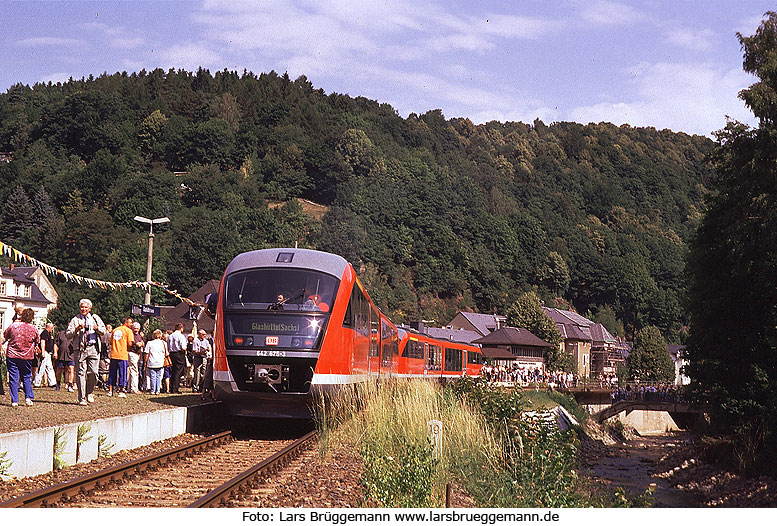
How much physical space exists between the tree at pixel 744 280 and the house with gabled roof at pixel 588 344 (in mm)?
91657

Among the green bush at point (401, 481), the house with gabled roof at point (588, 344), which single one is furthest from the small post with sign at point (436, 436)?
the house with gabled roof at point (588, 344)

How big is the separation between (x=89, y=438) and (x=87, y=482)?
2493 millimetres

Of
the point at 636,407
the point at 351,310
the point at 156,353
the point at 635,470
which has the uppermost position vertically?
the point at 351,310

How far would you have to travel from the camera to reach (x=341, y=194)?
14788cm

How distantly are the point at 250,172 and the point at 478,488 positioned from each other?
138702 mm

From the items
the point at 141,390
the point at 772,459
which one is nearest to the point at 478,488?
the point at 141,390

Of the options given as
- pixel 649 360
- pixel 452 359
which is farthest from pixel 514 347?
pixel 452 359

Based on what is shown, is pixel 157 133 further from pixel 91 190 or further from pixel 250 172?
pixel 91 190

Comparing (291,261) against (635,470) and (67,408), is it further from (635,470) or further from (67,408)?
(635,470)

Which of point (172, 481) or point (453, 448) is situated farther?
point (453, 448)

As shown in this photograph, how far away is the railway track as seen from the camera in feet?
32.9

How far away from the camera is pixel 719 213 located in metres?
36.7

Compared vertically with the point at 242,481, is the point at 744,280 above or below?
above

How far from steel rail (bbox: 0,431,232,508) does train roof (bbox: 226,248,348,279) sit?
14.9 ft
